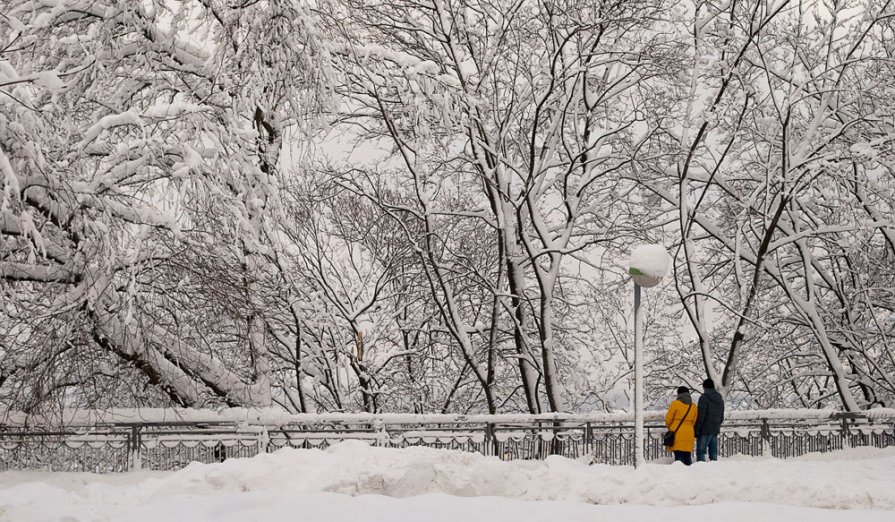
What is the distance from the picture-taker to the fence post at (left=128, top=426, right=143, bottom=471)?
1416 cm

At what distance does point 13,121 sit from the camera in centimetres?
949

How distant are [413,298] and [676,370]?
8.21 m

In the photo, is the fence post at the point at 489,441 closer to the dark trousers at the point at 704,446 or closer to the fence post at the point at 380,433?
the fence post at the point at 380,433

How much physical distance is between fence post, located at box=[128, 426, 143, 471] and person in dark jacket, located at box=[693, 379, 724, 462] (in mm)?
8361

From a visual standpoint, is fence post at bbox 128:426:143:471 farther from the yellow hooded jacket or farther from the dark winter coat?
the dark winter coat

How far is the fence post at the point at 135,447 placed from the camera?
558 inches

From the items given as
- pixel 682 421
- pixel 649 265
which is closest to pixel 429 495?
pixel 649 265

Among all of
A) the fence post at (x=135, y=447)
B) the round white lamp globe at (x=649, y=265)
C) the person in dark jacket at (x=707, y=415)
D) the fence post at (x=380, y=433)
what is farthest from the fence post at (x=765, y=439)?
the fence post at (x=135, y=447)

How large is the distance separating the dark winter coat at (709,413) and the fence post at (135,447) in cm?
837

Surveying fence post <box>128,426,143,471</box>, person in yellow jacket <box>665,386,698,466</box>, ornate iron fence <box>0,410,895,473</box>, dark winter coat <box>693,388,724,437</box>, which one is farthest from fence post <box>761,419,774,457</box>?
fence post <box>128,426,143,471</box>

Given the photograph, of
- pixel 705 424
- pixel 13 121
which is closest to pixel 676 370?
pixel 705 424

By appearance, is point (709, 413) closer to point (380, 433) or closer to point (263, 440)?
point (380, 433)

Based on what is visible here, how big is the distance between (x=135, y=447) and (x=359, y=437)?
3.47 meters

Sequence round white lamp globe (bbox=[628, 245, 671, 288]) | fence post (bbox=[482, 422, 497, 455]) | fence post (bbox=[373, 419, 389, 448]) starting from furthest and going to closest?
1. fence post (bbox=[482, 422, 497, 455])
2. fence post (bbox=[373, 419, 389, 448])
3. round white lamp globe (bbox=[628, 245, 671, 288])
